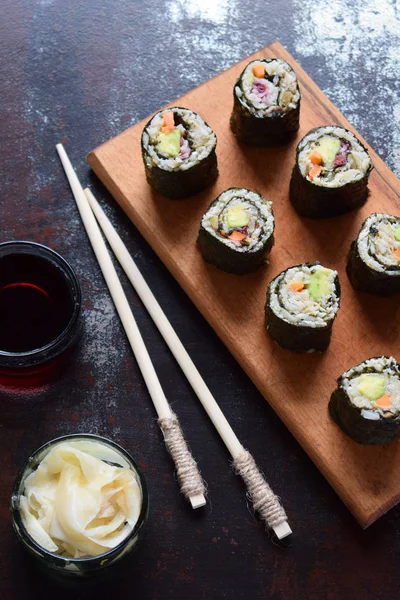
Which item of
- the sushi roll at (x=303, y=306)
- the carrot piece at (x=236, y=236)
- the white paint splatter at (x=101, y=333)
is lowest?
the white paint splatter at (x=101, y=333)

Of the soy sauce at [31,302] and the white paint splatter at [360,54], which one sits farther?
the white paint splatter at [360,54]

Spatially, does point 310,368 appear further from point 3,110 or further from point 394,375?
point 3,110

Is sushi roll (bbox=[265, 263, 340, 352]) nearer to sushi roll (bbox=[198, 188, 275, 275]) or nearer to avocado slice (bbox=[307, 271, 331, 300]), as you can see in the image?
avocado slice (bbox=[307, 271, 331, 300])

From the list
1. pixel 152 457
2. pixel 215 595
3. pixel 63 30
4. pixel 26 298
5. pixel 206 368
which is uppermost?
pixel 63 30

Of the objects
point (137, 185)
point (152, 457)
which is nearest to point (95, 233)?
point (137, 185)

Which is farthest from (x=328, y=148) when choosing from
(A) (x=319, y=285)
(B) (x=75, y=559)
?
(B) (x=75, y=559)

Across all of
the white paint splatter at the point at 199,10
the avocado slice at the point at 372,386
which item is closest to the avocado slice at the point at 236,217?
the avocado slice at the point at 372,386

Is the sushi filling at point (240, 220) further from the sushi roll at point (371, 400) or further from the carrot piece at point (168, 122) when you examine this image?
the sushi roll at point (371, 400)
